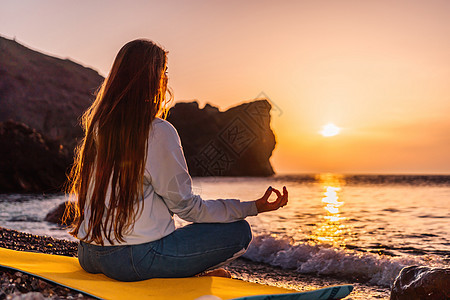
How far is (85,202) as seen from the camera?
2666 millimetres

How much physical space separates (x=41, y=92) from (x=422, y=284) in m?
72.4

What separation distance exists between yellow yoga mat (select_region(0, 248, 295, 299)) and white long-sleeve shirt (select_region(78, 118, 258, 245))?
0.28m

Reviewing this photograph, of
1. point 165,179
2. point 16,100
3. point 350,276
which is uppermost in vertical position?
point 16,100

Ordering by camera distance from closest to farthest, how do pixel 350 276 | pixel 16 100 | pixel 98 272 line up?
pixel 98 272
pixel 350 276
pixel 16 100

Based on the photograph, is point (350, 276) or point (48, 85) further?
point (48, 85)

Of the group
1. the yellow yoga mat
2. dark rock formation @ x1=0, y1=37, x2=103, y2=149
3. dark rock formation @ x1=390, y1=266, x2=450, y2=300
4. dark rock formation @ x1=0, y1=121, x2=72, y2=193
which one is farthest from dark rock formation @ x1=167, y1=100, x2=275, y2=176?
the yellow yoga mat

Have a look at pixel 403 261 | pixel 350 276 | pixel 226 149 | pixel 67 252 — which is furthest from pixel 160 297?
pixel 226 149

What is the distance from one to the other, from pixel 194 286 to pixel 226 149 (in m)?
72.9

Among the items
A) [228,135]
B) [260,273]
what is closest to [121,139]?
[260,273]

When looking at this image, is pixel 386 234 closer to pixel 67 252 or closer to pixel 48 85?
pixel 67 252

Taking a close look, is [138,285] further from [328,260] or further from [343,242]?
[343,242]

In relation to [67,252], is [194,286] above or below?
above

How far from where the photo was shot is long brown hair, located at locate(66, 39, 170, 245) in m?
2.46

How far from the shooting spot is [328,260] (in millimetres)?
6199
